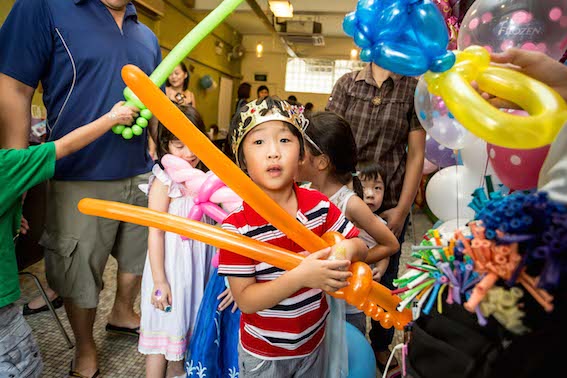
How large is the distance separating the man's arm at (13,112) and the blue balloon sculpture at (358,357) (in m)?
1.23

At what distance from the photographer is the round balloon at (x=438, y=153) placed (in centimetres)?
169

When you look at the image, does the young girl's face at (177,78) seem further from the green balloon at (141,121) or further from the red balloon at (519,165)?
the red balloon at (519,165)

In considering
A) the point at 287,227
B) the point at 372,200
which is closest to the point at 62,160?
the point at 287,227

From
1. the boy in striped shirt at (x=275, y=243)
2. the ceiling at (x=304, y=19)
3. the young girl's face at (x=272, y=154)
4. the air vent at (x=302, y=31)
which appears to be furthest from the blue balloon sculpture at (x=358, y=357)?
the air vent at (x=302, y=31)

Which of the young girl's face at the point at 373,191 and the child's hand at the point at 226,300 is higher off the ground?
the young girl's face at the point at 373,191

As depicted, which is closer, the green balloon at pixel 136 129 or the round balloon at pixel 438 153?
the green balloon at pixel 136 129

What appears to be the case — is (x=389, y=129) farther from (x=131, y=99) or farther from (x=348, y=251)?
(x=131, y=99)

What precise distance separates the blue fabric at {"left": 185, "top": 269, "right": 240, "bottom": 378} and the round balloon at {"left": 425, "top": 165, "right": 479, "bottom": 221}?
2.92ft

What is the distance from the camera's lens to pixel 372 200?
57.9 inches

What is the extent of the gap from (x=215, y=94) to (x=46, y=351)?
294 inches

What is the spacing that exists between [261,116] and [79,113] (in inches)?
32.6

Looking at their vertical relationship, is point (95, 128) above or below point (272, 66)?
below

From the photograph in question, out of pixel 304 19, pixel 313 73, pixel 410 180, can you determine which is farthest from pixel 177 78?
pixel 313 73

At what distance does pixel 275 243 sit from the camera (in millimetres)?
888
